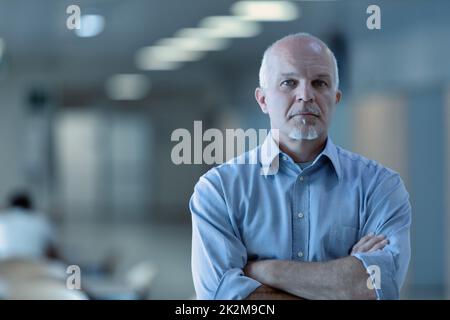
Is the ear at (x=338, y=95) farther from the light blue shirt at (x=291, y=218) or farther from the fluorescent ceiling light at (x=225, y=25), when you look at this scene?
the fluorescent ceiling light at (x=225, y=25)

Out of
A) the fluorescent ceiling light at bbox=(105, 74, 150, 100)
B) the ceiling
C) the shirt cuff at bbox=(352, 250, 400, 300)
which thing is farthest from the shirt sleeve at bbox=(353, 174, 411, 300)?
the fluorescent ceiling light at bbox=(105, 74, 150, 100)

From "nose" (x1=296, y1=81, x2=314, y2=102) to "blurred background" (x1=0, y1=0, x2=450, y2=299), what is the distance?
0.38ft

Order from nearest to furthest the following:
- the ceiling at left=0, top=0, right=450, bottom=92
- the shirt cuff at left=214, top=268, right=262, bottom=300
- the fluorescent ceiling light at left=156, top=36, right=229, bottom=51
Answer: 1. the shirt cuff at left=214, top=268, right=262, bottom=300
2. the ceiling at left=0, top=0, right=450, bottom=92
3. the fluorescent ceiling light at left=156, top=36, right=229, bottom=51

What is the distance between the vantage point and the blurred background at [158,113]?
7.28 ft

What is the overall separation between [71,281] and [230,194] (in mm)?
382

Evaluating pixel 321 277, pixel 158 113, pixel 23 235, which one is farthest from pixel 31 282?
pixel 158 113

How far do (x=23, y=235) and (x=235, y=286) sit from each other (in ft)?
13.2

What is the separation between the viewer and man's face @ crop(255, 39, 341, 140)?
1.51 metres

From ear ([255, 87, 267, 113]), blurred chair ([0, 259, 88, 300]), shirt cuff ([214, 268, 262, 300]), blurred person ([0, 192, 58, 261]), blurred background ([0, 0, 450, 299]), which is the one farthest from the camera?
blurred person ([0, 192, 58, 261])

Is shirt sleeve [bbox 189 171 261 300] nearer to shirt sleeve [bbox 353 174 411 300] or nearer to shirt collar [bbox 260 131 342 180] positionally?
shirt collar [bbox 260 131 342 180]

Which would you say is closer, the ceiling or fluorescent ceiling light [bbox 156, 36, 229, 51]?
the ceiling

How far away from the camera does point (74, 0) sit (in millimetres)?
1689

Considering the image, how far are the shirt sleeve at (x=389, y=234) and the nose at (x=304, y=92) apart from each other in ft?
0.67
